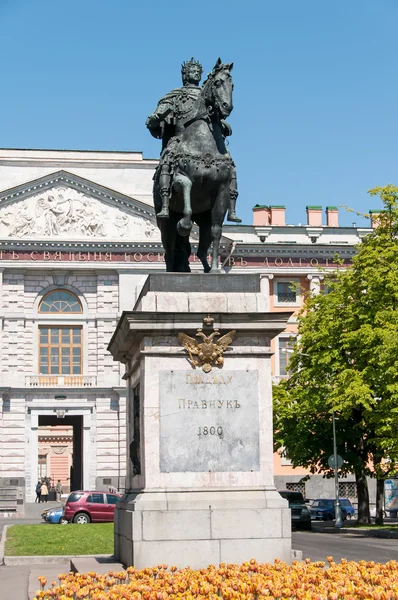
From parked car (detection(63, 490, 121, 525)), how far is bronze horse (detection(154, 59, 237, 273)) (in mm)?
26504

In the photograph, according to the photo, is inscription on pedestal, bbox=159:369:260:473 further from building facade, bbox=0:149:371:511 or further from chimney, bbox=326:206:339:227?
chimney, bbox=326:206:339:227

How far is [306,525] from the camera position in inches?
1750

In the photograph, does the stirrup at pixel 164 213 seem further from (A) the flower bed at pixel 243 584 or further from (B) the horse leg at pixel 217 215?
(A) the flower bed at pixel 243 584

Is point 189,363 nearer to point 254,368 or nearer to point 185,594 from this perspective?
point 254,368

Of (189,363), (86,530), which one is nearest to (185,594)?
(189,363)

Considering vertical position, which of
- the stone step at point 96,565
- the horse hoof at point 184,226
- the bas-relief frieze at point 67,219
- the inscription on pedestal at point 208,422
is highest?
the bas-relief frieze at point 67,219

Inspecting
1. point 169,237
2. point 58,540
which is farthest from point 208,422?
point 58,540

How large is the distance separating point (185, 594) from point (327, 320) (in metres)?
32.3

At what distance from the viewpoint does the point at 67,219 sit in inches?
2484

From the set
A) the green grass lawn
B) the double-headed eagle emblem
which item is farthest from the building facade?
the double-headed eagle emblem

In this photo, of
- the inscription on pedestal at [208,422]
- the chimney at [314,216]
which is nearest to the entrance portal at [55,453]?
the chimney at [314,216]

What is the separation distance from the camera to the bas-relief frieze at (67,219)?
206 ft

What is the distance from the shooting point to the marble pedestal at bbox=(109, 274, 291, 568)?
12711mm

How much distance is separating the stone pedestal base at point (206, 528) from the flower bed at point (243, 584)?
4.12 ft
